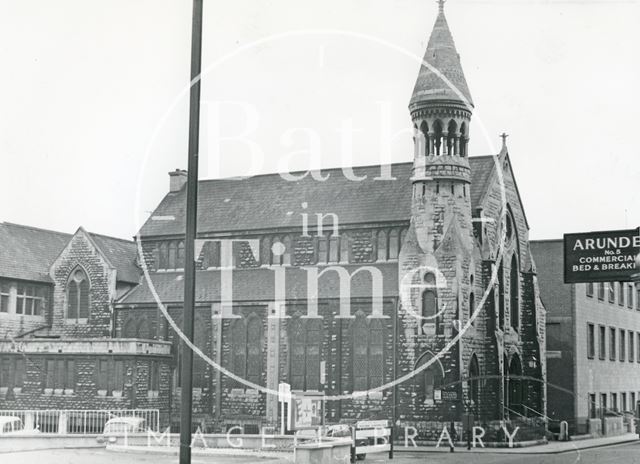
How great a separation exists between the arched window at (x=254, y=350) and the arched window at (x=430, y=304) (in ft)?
28.2

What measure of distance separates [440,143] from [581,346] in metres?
16.4

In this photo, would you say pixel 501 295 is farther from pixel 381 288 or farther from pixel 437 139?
pixel 437 139

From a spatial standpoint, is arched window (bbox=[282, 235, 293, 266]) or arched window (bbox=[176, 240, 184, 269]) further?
arched window (bbox=[176, 240, 184, 269])

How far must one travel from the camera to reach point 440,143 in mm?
42156

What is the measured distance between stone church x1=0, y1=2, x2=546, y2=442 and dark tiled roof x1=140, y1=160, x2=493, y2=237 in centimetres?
10

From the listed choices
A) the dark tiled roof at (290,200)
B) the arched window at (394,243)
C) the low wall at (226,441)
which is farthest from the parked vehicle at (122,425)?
the dark tiled roof at (290,200)

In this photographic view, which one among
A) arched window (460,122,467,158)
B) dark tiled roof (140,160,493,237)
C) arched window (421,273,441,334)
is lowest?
arched window (421,273,441,334)

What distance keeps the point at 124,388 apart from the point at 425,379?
13.9m

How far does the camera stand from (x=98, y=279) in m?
49.9

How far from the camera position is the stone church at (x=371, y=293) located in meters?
41.7

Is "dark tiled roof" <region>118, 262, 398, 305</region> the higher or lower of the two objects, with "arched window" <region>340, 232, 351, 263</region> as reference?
lower

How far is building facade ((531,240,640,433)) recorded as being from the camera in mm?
50531

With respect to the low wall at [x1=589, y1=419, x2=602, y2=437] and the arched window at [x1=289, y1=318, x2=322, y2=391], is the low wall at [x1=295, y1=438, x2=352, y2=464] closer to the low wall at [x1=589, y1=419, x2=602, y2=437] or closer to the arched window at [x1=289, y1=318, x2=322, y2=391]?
the arched window at [x1=289, y1=318, x2=322, y2=391]

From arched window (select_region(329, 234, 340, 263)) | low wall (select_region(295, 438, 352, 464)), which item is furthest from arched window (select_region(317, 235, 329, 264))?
low wall (select_region(295, 438, 352, 464))
